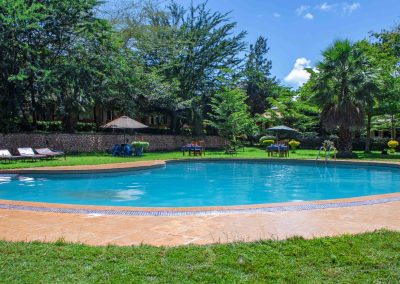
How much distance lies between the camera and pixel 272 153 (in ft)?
74.1

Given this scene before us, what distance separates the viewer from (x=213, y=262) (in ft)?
12.1

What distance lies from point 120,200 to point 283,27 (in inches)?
675

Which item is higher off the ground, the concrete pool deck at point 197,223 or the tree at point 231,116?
the tree at point 231,116

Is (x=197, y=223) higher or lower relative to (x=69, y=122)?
lower

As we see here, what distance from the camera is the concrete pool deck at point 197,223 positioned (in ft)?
15.5

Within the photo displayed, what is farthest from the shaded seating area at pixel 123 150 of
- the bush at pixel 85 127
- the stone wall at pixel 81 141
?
the bush at pixel 85 127

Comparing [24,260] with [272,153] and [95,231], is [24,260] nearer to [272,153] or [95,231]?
[95,231]

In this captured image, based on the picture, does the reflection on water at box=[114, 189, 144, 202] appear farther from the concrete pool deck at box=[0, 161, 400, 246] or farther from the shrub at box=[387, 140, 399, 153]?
the shrub at box=[387, 140, 399, 153]

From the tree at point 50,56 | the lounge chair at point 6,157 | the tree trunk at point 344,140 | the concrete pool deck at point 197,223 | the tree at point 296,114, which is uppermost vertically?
the tree at point 50,56

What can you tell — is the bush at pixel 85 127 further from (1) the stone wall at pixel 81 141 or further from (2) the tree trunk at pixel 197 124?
(2) the tree trunk at pixel 197 124

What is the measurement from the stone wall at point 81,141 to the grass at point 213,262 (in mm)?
18326

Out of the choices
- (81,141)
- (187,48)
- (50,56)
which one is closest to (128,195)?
(81,141)

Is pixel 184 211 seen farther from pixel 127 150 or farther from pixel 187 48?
pixel 187 48

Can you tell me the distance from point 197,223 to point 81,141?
20.1 m
